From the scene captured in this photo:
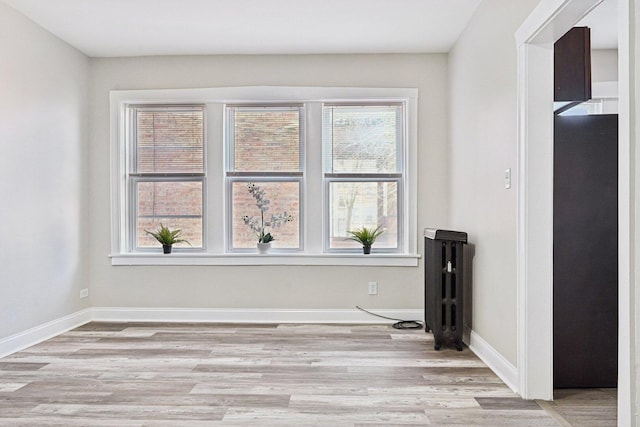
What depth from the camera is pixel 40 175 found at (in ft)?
13.0

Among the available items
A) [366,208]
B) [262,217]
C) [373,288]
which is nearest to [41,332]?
[262,217]

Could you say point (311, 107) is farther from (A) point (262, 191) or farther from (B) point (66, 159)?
(B) point (66, 159)

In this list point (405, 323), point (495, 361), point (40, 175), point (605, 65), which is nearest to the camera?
point (495, 361)

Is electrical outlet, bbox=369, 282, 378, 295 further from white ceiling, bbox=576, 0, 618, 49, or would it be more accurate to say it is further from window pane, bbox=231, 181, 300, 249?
white ceiling, bbox=576, 0, 618, 49

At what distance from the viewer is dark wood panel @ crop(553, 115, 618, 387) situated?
278 cm

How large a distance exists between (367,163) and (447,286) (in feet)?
4.99

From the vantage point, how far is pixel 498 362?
315 cm

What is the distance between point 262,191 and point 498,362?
8.49 ft

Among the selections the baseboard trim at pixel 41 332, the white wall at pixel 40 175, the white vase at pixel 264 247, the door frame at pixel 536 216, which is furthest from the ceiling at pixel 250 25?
the baseboard trim at pixel 41 332

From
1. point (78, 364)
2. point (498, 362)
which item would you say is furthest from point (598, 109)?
point (78, 364)

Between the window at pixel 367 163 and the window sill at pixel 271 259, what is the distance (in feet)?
0.59

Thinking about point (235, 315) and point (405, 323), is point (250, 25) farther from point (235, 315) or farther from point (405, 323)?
point (405, 323)

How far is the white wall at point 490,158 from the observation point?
2.95 m

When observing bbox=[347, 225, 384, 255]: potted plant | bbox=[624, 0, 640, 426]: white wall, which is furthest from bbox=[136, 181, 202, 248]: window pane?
bbox=[624, 0, 640, 426]: white wall
